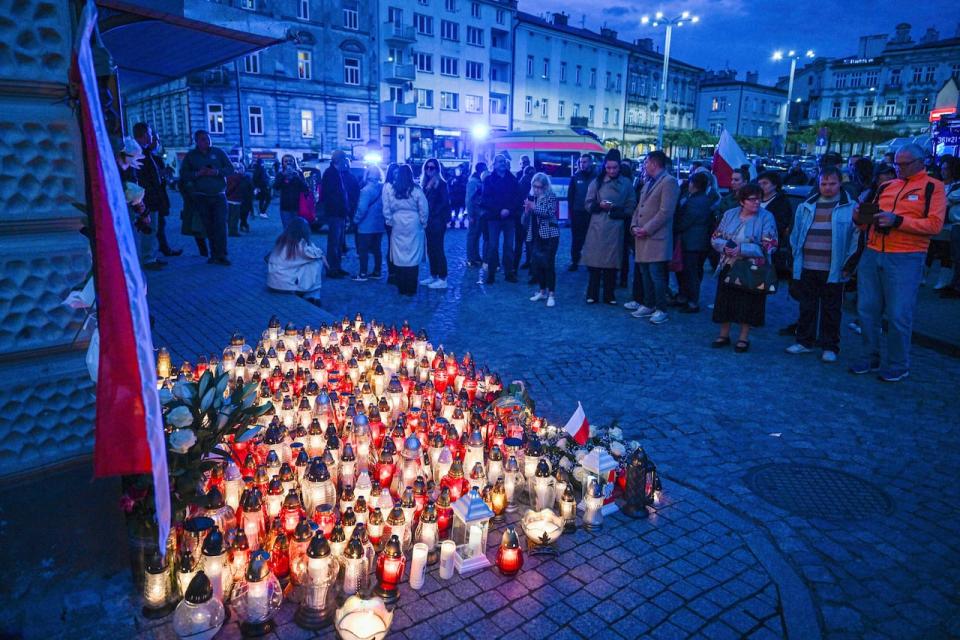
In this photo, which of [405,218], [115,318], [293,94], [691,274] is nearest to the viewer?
[115,318]

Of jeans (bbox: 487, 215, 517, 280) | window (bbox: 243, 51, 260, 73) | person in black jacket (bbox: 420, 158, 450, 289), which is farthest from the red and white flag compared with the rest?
window (bbox: 243, 51, 260, 73)

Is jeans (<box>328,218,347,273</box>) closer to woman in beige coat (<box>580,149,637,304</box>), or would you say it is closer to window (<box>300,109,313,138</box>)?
woman in beige coat (<box>580,149,637,304</box>)

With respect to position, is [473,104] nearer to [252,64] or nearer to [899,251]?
[252,64]

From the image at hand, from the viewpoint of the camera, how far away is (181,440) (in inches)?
118

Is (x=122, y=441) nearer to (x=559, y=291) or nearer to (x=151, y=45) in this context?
(x=151, y=45)

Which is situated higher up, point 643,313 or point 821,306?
point 821,306

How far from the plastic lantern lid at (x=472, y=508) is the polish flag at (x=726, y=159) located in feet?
34.4

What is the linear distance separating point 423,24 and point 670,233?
45.9m

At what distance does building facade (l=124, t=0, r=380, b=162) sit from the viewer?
38094 millimetres

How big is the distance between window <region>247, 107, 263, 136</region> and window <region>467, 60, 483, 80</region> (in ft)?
63.3

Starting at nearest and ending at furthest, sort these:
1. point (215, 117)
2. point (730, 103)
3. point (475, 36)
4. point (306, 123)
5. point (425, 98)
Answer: point (215, 117)
point (306, 123)
point (425, 98)
point (475, 36)
point (730, 103)

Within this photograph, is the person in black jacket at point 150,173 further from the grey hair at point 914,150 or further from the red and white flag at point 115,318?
the grey hair at point 914,150

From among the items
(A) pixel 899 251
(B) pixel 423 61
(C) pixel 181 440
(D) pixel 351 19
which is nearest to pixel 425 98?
Answer: (B) pixel 423 61

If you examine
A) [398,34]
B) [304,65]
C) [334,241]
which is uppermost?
[398,34]
